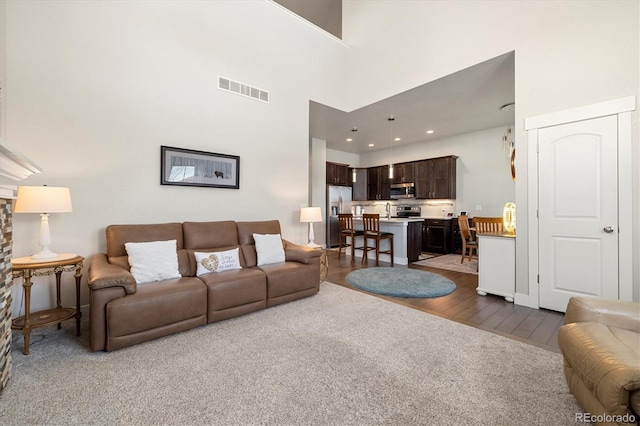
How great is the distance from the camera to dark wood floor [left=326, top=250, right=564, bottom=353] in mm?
2400

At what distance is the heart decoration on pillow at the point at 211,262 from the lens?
2.90 meters

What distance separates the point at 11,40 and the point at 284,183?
3197mm

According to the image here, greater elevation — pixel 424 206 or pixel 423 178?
pixel 423 178

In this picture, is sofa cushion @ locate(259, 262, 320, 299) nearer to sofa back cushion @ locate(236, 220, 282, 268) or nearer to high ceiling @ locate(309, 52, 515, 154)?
sofa back cushion @ locate(236, 220, 282, 268)

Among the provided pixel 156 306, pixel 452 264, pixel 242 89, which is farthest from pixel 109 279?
pixel 452 264

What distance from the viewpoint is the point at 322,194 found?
718 cm

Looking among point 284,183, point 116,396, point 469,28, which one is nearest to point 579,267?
point 469,28

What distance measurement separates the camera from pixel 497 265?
3.42 meters

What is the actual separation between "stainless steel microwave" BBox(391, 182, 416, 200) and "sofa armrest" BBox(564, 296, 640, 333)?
6.01 meters

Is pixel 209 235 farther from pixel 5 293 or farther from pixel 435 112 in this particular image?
pixel 435 112

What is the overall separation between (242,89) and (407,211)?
5599 mm

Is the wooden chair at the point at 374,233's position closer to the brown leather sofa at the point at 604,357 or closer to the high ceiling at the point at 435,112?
the high ceiling at the point at 435,112

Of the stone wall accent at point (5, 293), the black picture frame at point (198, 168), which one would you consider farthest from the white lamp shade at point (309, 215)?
the stone wall accent at point (5, 293)

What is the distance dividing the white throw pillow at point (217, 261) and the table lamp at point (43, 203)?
121 centimetres
